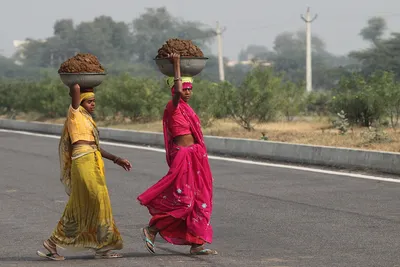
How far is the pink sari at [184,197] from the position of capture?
8.88 meters

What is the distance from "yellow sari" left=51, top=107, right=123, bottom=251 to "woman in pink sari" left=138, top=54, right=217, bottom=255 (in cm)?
39

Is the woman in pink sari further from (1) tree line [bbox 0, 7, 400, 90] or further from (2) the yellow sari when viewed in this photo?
(1) tree line [bbox 0, 7, 400, 90]

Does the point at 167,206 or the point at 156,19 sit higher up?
the point at 156,19

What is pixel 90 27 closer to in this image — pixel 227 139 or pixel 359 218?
pixel 227 139

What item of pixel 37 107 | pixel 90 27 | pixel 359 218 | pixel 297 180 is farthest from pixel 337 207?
pixel 90 27

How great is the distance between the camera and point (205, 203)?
896 centimetres

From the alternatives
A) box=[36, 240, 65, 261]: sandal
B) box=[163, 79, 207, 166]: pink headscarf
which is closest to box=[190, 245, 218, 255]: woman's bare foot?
box=[163, 79, 207, 166]: pink headscarf

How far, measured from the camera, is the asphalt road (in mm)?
8930

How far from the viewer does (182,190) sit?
8930 millimetres

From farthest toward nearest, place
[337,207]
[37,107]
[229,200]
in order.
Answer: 1. [37,107]
2. [229,200]
3. [337,207]

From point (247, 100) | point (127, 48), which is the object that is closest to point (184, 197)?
point (247, 100)

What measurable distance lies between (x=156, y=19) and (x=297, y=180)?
155 metres

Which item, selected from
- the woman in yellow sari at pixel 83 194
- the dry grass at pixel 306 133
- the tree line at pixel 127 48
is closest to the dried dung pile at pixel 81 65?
the woman in yellow sari at pixel 83 194

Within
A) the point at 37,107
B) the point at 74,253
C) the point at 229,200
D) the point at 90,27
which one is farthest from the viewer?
the point at 90,27
